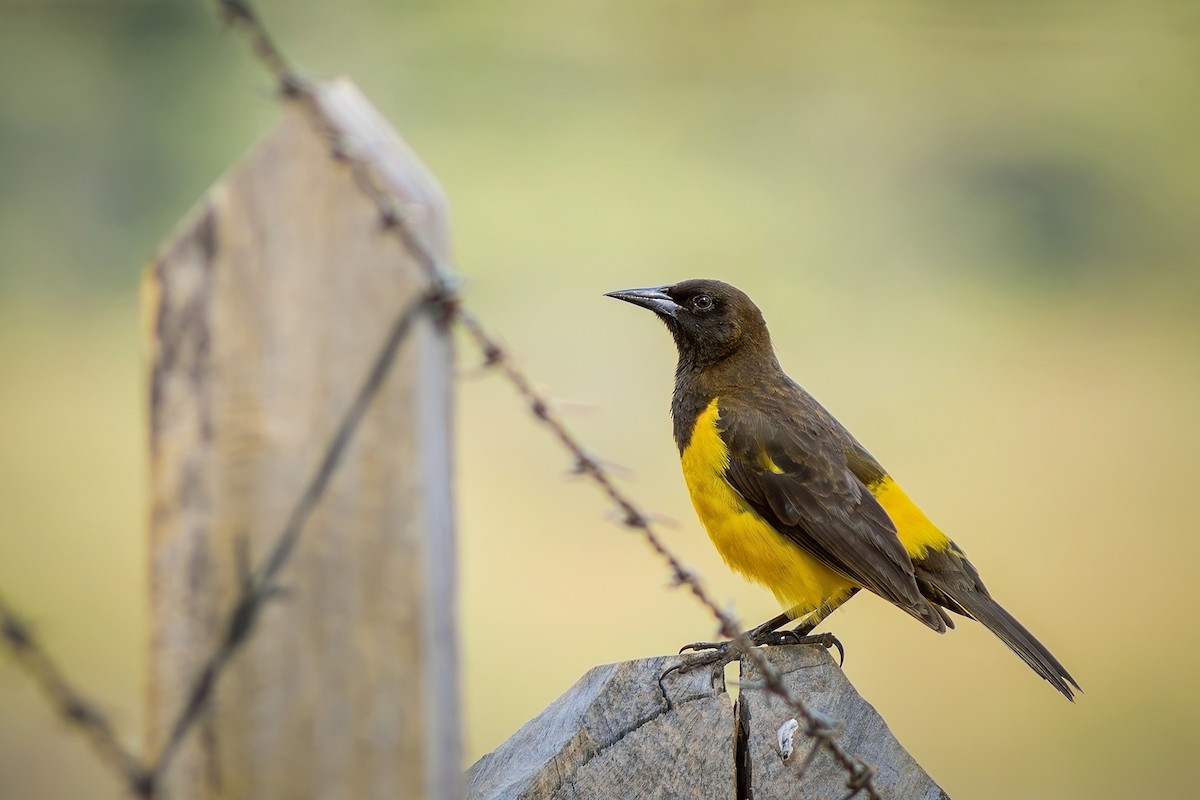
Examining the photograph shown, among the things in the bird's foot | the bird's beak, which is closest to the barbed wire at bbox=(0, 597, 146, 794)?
the bird's foot

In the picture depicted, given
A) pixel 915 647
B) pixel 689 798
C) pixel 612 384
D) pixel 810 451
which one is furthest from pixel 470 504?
pixel 689 798

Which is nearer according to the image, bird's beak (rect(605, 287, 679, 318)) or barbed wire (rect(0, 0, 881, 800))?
barbed wire (rect(0, 0, 881, 800))

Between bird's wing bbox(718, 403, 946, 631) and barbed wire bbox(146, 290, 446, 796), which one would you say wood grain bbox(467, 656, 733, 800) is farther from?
bird's wing bbox(718, 403, 946, 631)

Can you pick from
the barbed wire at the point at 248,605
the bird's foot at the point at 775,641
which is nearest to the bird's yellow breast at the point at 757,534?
the bird's foot at the point at 775,641

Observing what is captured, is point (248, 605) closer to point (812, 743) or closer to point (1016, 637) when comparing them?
point (812, 743)

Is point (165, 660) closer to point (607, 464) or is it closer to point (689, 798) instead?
point (607, 464)

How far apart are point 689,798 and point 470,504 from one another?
7634 millimetres

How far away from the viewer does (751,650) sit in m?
2.01

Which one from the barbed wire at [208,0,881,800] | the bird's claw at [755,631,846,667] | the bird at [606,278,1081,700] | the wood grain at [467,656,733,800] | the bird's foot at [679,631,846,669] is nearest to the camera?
the barbed wire at [208,0,881,800]

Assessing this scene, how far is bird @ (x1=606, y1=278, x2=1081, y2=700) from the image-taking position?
3891 mm

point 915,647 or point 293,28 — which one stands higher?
point 293,28

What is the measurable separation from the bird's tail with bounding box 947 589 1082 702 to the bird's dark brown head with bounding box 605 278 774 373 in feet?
3.63

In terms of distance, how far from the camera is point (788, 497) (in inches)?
158

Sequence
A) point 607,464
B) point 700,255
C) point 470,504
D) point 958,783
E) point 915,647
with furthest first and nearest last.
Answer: point 700,255
point 470,504
point 915,647
point 958,783
point 607,464
